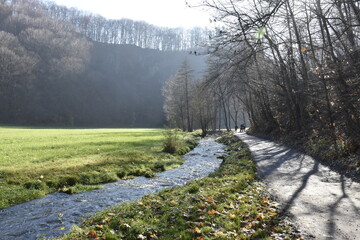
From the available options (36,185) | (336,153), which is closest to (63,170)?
(36,185)

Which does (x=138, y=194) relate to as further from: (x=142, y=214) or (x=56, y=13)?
(x=56, y=13)

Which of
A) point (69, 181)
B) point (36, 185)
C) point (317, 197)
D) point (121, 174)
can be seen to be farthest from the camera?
point (121, 174)

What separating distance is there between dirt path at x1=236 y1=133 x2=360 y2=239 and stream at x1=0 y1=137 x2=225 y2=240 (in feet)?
14.7

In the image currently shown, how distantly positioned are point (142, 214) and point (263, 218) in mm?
3123

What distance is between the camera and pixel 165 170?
15609 millimetres

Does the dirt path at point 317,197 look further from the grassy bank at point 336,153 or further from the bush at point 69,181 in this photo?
the bush at point 69,181

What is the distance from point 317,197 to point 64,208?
7.94m

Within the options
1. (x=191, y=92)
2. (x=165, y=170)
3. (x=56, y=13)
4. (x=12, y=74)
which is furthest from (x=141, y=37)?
(x=165, y=170)

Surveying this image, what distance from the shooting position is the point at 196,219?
6.30m

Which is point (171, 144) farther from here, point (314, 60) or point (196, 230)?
point (196, 230)

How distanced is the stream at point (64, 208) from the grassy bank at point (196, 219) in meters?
0.83

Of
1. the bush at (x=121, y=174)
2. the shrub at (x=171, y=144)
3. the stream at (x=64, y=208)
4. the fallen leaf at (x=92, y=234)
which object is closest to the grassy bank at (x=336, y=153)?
the stream at (x=64, y=208)

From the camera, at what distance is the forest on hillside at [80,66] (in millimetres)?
77812

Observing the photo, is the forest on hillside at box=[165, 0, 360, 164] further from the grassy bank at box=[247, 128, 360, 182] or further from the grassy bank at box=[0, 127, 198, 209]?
the grassy bank at box=[0, 127, 198, 209]
